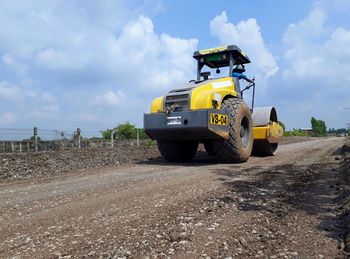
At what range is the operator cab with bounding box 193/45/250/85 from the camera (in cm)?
1134

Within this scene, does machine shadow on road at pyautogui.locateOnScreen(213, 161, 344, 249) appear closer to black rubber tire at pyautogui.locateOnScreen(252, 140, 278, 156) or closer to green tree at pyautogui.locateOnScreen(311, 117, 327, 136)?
black rubber tire at pyautogui.locateOnScreen(252, 140, 278, 156)

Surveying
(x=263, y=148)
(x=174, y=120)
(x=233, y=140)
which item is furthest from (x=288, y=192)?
(x=263, y=148)

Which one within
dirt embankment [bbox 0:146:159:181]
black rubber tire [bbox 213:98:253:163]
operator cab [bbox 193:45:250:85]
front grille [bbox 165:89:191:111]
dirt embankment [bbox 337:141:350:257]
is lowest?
dirt embankment [bbox 337:141:350:257]

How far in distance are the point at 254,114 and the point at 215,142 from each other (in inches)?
125

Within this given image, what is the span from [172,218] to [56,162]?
7244 mm

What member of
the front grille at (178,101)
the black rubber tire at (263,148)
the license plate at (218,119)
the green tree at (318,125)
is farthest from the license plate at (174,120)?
the green tree at (318,125)

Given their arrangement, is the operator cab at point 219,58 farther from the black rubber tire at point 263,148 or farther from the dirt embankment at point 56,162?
the dirt embankment at point 56,162

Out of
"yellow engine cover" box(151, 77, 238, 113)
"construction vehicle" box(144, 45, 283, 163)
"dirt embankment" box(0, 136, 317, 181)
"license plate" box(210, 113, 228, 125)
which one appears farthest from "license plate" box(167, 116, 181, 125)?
"dirt embankment" box(0, 136, 317, 181)

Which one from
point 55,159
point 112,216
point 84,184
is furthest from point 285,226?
point 55,159

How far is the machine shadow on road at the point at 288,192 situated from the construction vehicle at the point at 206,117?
121cm

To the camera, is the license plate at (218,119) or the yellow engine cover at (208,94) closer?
the license plate at (218,119)

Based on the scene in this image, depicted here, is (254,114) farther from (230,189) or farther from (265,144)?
(230,189)

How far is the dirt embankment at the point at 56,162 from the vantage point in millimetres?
9312

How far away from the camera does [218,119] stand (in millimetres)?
9344
